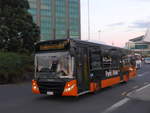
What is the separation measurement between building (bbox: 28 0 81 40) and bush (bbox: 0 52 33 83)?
68.4 metres

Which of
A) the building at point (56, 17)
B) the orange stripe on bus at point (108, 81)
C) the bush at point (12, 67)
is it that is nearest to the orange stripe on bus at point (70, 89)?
the orange stripe on bus at point (108, 81)

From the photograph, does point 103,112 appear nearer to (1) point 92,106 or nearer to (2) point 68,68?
(1) point 92,106

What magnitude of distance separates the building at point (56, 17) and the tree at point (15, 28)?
63.4 meters

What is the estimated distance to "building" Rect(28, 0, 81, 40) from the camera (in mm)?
92981

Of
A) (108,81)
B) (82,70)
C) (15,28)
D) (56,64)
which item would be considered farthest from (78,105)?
(15,28)

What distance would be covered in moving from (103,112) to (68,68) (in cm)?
294

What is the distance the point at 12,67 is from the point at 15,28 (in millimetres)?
5851

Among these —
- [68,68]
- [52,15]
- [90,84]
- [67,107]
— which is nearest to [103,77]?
[90,84]

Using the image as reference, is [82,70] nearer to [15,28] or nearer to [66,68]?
[66,68]

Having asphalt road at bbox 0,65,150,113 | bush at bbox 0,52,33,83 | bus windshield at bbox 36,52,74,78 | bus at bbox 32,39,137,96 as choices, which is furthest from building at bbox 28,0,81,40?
asphalt road at bbox 0,65,150,113

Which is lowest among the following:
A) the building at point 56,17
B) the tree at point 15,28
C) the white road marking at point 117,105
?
the white road marking at point 117,105

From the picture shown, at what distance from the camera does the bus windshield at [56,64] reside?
1172 centimetres

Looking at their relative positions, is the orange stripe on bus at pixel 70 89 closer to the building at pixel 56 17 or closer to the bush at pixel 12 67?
the bush at pixel 12 67

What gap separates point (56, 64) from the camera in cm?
1197
